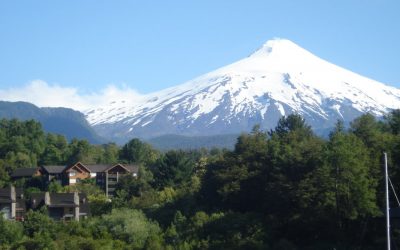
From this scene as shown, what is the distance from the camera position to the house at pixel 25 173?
53281mm

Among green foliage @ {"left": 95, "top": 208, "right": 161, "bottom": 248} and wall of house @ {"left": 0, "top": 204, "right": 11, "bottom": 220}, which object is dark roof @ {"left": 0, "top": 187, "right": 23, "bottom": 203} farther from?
green foliage @ {"left": 95, "top": 208, "right": 161, "bottom": 248}

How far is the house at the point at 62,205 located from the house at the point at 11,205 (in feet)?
2.12

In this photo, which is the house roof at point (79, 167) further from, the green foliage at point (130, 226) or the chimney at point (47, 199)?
the green foliage at point (130, 226)

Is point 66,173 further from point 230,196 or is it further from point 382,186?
point 382,186

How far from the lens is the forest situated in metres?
28.8

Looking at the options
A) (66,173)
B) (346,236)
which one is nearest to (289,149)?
(346,236)

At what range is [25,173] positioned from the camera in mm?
53719

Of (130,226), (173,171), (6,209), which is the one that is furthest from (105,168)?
(130,226)

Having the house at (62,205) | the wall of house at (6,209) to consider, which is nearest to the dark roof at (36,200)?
the house at (62,205)

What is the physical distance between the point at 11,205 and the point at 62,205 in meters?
2.69

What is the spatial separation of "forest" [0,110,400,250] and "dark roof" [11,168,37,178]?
13743 mm

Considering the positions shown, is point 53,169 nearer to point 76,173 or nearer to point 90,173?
point 76,173

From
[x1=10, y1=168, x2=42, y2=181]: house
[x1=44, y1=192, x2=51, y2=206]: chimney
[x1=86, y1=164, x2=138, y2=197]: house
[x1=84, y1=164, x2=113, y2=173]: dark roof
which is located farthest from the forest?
[x1=84, y1=164, x2=113, y2=173]: dark roof

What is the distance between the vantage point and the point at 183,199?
36.9 m
